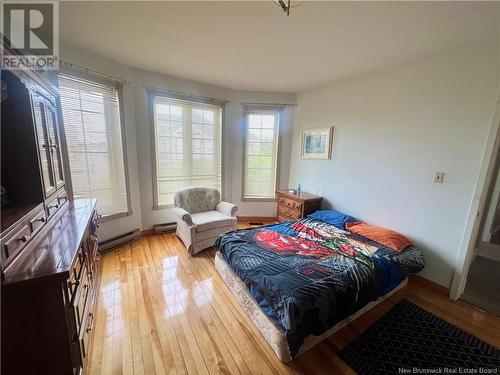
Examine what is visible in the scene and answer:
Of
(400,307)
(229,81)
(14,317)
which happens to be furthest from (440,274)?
(229,81)

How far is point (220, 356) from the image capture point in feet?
4.88

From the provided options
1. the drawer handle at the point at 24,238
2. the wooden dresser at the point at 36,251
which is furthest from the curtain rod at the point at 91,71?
the drawer handle at the point at 24,238

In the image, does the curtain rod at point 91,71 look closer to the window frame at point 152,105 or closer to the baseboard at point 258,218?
the window frame at point 152,105

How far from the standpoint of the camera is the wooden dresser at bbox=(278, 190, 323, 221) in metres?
3.31

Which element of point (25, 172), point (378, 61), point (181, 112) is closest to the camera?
point (25, 172)

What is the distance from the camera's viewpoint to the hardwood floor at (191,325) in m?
1.43

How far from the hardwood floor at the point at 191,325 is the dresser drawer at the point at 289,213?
1563 mm

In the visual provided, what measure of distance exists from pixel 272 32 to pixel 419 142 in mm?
1974

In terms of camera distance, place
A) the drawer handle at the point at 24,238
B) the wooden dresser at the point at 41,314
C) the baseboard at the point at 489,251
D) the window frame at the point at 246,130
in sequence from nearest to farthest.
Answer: the wooden dresser at the point at 41,314, the drawer handle at the point at 24,238, the baseboard at the point at 489,251, the window frame at the point at 246,130

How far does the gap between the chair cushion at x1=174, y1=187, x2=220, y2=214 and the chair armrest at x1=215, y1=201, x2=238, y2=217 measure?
122 mm

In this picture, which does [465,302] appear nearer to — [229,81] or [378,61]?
[378,61]

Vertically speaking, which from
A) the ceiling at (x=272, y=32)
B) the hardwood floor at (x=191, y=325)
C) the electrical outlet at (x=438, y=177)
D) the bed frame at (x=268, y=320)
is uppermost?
the ceiling at (x=272, y=32)

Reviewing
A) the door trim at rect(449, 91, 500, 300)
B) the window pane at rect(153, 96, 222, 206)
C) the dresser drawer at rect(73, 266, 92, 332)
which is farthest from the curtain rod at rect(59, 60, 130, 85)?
the door trim at rect(449, 91, 500, 300)

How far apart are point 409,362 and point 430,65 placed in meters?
2.76
